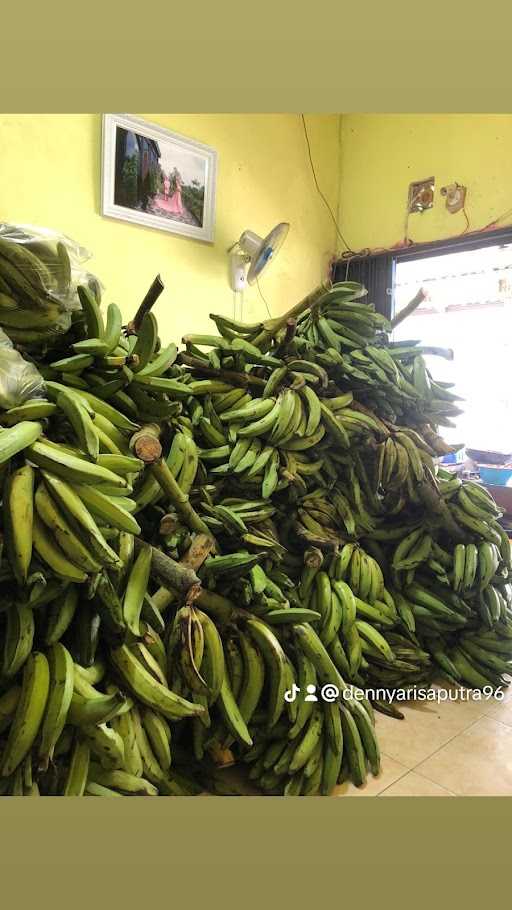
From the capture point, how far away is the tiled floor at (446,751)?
108cm

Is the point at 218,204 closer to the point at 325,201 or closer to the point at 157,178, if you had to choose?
the point at 157,178

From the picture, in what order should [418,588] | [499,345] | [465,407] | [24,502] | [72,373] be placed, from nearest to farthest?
[24,502] < [72,373] < [418,588] < [465,407] < [499,345]

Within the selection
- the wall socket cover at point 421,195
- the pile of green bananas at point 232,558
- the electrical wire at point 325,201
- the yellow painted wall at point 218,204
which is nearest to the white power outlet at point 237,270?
the yellow painted wall at point 218,204

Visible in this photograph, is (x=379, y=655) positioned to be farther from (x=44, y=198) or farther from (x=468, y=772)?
(x=44, y=198)

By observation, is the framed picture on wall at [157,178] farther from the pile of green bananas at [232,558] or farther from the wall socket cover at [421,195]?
the pile of green bananas at [232,558]

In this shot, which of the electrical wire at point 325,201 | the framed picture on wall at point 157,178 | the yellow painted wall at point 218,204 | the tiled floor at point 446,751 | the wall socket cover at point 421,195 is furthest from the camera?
the electrical wire at point 325,201

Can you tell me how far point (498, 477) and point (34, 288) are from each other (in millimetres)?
2897

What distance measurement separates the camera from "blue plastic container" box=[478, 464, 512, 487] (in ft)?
10.4

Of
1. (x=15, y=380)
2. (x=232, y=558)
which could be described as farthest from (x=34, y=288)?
(x=232, y=558)

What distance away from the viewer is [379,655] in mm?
1296

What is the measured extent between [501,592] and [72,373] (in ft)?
4.16

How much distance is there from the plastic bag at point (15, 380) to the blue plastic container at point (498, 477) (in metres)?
2.88

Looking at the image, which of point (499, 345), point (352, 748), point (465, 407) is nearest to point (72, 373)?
point (352, 748)

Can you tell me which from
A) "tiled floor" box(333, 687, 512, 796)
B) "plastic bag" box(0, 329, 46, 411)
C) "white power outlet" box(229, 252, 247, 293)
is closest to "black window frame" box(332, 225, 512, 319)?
"white power outlet" box(229, 252, 247, 293)
